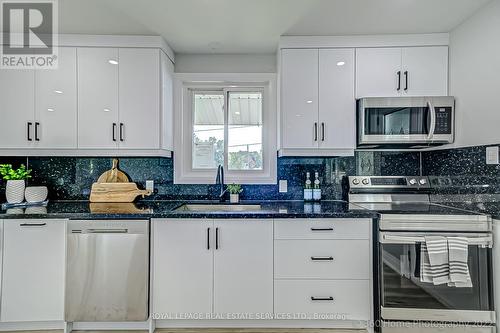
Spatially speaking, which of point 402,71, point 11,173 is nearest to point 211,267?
point 11,173

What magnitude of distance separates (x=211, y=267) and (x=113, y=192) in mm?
1178

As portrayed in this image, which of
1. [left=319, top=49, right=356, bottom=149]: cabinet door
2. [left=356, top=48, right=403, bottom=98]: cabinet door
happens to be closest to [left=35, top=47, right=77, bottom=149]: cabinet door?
[left=319, top=49, right=356, bottom=149]: cabinet door

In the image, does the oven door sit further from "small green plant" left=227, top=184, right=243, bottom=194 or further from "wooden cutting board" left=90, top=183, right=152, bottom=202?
"wooden cutting board" left=90, top=183, right=152, bottom=202

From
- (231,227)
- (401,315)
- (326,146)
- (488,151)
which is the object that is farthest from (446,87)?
(231,227)

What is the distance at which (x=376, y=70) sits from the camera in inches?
89.6

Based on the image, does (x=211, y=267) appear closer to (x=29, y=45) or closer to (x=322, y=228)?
(x=322, y=228)

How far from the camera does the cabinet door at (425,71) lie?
7.33 ft

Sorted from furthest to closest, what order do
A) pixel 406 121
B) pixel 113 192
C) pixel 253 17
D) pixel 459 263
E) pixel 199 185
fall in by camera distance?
pixel 199 185
pixel 113 192
pixel 406 121
pixel 253 17
pixel 459 263

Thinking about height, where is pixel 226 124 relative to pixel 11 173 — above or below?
above

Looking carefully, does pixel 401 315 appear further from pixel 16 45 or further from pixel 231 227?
pixel 16 45

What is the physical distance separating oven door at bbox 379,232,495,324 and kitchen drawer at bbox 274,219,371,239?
0.15m

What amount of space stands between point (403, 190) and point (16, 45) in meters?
3.54

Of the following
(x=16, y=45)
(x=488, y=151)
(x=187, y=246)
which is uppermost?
(x=16, y=45)

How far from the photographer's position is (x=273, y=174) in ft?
8.68
